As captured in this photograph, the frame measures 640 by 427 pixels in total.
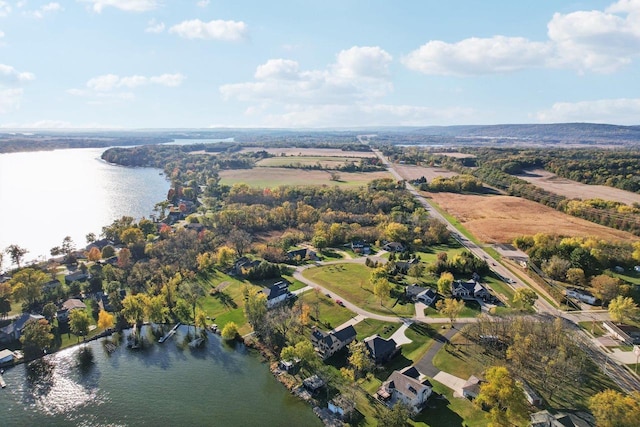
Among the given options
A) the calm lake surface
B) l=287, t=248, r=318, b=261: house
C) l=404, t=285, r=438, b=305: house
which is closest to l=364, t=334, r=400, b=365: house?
the calm lake surface

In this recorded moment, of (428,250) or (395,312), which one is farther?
(428,250)

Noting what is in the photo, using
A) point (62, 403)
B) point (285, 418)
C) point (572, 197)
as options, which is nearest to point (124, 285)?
point (62, 403)

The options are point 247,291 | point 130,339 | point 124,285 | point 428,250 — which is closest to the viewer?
point 130,339

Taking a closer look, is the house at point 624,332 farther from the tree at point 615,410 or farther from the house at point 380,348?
the house at point 380,348

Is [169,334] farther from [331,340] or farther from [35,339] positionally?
[331,340]

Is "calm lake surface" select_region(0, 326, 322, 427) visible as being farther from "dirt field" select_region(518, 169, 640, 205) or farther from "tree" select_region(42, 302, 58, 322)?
"dirt field" select_region(518, 169, 640, 205)

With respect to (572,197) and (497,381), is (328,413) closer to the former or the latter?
(497,381)

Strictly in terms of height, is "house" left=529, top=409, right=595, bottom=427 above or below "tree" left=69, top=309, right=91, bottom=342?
below
